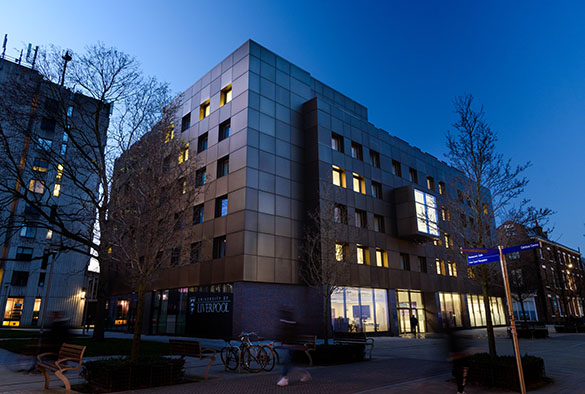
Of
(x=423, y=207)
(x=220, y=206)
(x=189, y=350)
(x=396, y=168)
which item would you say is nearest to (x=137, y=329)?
(x=189, y=350)

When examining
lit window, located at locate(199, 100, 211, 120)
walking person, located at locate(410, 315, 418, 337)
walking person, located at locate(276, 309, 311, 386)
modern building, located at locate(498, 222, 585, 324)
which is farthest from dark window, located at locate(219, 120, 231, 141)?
modern building, located at locate(498, 222, 585, 324)

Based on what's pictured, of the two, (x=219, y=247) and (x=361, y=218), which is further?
(x=361, y=218)

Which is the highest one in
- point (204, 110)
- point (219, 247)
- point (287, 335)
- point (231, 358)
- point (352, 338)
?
point (204, 110)

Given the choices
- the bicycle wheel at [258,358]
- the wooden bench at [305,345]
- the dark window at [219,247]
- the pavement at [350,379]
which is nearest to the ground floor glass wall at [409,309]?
the dark window at [219,247]

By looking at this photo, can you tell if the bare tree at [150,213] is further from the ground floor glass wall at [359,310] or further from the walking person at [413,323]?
the walking person at [413,323]

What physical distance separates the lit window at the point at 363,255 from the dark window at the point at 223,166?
1263 centimetres

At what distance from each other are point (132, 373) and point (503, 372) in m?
9.09

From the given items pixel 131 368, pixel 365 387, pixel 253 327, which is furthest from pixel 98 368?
pixel 253 327

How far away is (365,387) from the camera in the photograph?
9.26 metres

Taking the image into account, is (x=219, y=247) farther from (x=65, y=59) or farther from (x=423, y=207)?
(x=423, y=207)

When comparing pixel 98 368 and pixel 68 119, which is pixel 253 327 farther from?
pixel 68 119

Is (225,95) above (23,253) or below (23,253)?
above

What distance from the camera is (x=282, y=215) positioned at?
26.7 meters

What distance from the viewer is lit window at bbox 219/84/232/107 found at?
29953mm
